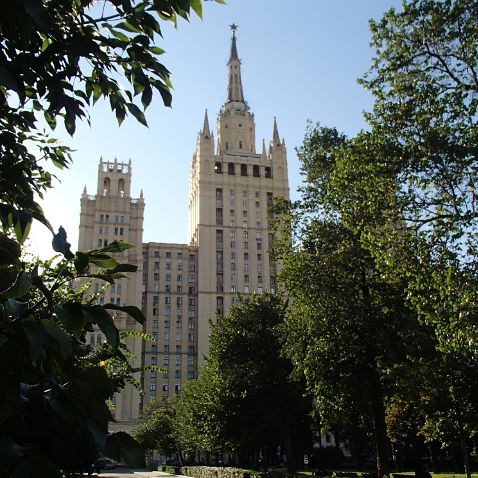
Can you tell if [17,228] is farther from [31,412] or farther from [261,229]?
[261,229]

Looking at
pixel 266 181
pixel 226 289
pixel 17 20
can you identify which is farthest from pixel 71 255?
pixel 266 181

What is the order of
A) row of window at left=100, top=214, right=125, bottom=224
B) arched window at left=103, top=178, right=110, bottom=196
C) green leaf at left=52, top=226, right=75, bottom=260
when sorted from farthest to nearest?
1. arched window at left=103, top=178, right=110, bottom=196
2. row of window at left=100, top=214, right=125, bottom=224
3. green leaf at left=52, top=226, right=75, bottom=260

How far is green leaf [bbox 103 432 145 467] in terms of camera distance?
232 centimetres

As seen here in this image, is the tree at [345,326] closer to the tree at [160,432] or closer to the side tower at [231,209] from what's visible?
the tree at [160,432]

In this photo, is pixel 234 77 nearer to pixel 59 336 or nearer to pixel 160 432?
pixel 160 432

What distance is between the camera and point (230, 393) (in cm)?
3562

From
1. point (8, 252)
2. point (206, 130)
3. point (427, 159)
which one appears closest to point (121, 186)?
point (206, 130)

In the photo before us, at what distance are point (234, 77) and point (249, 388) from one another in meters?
116

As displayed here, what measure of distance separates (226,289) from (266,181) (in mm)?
27242

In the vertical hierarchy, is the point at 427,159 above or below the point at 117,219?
below

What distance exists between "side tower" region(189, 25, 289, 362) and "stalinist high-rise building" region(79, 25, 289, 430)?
0.71ft

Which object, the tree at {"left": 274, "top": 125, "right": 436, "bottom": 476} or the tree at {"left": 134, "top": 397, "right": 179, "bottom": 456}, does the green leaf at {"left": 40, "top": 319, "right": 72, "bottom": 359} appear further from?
the tree at {"left": 134, "top": 397, "right": 179, "bottom": 456}

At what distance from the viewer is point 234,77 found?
140 meters

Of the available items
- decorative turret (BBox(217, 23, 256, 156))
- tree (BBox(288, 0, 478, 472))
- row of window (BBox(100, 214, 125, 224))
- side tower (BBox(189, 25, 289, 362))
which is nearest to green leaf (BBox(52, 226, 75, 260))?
tree (BBox(288, 0, 478, 472))
